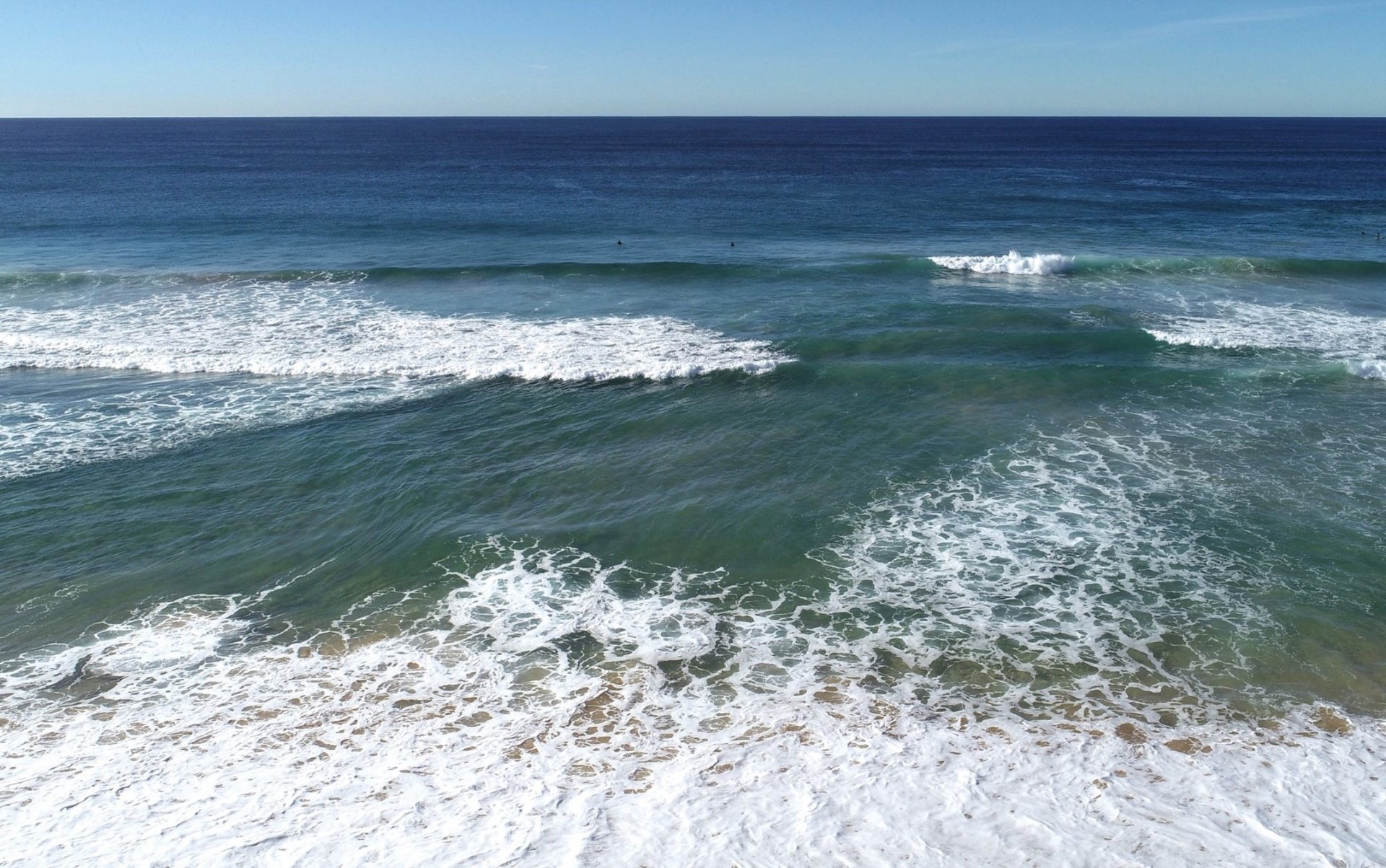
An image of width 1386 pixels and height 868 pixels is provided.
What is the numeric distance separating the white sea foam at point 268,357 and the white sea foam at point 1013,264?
14.2 meters

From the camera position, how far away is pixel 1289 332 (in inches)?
1087

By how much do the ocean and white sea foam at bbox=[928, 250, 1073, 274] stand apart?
147 mm

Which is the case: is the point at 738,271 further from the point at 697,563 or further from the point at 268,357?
the point at 697,563

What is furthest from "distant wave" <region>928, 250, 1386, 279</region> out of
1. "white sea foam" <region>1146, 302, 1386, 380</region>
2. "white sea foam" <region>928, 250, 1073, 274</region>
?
"white sea foam" <region>1146, 302, 1386, 380</region>

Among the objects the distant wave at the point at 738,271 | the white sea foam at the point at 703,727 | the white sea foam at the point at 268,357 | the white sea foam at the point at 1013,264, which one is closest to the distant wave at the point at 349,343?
the white sea foam at the point at 268,357

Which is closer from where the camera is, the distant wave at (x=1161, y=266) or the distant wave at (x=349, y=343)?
the distant wave at (x=349, y=343)

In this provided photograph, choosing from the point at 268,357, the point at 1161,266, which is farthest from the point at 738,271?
the point at 268,357

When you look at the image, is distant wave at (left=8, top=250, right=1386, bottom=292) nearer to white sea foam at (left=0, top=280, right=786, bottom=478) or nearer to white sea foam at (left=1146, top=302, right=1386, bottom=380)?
white sea foam at (left=0, top=280, right=786, bottom=478)

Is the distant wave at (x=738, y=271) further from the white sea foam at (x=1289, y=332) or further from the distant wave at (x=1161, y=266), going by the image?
the white sea foam at (x=1289, y=332)

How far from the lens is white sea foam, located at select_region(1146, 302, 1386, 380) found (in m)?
25.4

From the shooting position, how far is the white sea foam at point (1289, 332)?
2536 cm

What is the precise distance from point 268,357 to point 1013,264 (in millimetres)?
28670

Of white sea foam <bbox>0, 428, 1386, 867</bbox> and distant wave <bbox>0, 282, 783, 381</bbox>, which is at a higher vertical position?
distant wave <bbox>0, 282, 783, 381</bbox>

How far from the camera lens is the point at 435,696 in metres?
11.7
